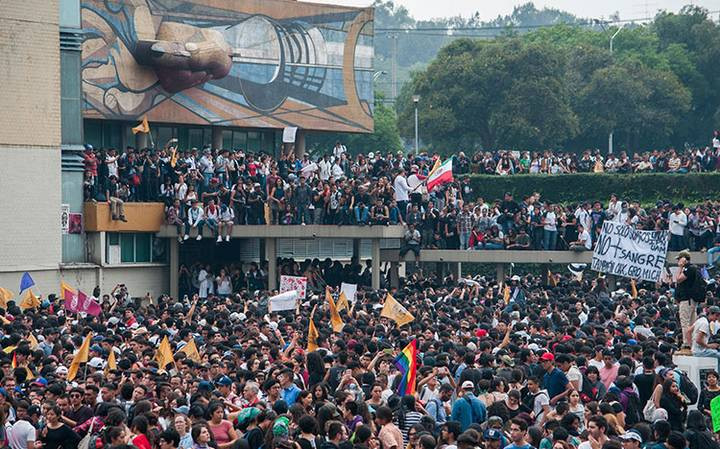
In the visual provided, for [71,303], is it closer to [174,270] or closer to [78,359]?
[78,359]

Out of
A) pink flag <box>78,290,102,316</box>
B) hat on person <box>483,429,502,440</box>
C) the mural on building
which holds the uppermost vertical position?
the mural on building

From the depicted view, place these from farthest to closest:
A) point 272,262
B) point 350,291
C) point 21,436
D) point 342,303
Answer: point 272,262, point 350,291, point 342,303, point 21,436

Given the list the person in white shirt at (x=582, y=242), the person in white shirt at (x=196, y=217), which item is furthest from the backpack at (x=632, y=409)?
the person in white shirt at (x=196, y=217)

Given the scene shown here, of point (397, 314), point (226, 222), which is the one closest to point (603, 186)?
point (226, 222)

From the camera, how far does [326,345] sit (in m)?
23.4

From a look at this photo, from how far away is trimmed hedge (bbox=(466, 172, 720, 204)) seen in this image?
52.1 m

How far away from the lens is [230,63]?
47.9 metres

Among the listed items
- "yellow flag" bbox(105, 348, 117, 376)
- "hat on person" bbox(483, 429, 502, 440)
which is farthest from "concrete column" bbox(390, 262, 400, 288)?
"hat on person" bbox(483, 429, 502, 440)

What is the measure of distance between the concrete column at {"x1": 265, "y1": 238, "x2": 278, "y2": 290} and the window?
3.52 meters

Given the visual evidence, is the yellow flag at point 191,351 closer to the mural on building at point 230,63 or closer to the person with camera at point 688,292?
the person with camera at point 688,292

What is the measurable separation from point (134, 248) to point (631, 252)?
17.7 m

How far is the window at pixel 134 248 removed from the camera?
142 ft

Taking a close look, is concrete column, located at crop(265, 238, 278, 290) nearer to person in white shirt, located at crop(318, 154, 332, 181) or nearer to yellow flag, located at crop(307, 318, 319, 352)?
person in white shirt, located at crop(318, 154, 332, 181)

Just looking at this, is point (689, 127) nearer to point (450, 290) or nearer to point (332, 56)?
point (332, 56)
